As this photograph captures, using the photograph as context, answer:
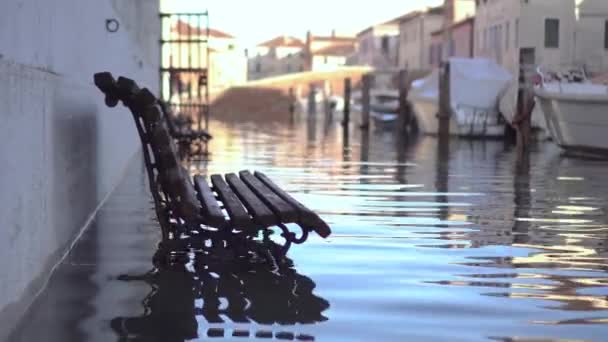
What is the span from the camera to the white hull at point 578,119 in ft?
73.5

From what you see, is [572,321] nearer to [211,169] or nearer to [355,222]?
[355,222]

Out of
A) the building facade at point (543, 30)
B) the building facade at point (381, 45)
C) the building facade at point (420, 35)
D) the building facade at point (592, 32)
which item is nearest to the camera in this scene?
the building facade at point (592, 32)

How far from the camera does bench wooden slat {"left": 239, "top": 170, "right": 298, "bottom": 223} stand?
671 centimetres

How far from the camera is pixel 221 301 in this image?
5.88m

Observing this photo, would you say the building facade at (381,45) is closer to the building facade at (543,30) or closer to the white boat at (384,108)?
the white boat at (384,108)

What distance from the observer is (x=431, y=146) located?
28.6m

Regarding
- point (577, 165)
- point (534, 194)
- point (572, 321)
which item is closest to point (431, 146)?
point (577, 165)

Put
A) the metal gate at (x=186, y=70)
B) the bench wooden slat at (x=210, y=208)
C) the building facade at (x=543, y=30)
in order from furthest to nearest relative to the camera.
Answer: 1. the building facade at (x=543, y=30)
2. the metal gate at (x=186, y=70)
3. the bench wooden slat at (x=210, y=208)

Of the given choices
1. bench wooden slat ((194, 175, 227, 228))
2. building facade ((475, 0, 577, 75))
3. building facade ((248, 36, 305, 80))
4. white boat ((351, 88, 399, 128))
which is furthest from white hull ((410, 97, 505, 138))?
building facade ((248, 36, 305, 80))

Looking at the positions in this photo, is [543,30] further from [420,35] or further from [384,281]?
[384,281]

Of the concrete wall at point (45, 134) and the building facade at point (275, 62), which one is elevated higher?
the building facade at point (275, 62)

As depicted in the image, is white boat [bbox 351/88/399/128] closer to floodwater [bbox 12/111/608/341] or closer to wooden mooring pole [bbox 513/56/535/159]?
wooden mooring pole [bbox 513/56/535/159]

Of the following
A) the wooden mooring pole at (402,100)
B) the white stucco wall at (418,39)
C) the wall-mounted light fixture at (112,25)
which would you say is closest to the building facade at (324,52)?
the white stucco wall at (418,39)

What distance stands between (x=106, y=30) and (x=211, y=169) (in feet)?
21.1
